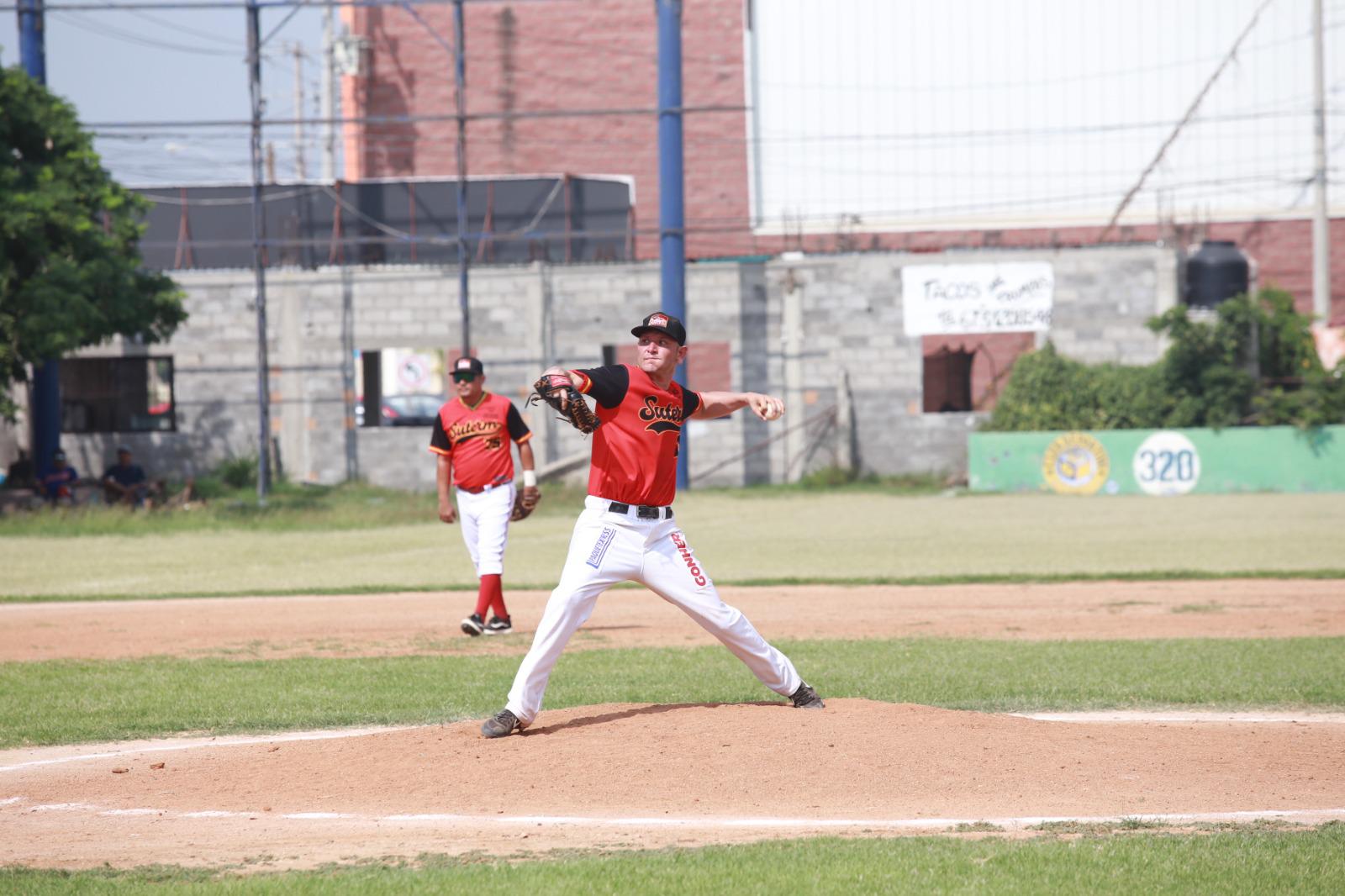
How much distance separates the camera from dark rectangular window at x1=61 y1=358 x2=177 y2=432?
33.7 m

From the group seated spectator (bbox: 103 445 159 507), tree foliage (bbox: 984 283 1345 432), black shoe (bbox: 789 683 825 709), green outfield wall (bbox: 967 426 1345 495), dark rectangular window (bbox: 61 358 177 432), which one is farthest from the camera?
dark rectangular window (bbox: 61 358 177 432)

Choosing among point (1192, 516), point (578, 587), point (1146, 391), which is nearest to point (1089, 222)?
point (1146, 391)

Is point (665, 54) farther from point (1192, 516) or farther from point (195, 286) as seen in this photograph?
point (1192, 516)

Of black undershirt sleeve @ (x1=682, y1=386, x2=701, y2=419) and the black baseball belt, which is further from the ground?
black undershirt sleeve @ (x1=682, y1=386, x2=701, y2=419)

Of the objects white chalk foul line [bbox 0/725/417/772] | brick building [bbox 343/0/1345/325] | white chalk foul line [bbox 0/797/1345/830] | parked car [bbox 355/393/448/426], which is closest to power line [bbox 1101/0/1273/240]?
brick building [bbox 343/0/1345/325]

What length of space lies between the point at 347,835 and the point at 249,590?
1135 centimetres

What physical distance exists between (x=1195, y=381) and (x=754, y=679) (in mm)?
22587

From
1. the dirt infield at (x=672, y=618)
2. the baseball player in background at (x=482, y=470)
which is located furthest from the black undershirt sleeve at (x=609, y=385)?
the dirt infield at (x=672, y=618)

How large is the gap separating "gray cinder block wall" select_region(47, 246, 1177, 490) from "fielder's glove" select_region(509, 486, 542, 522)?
2126 centimetres

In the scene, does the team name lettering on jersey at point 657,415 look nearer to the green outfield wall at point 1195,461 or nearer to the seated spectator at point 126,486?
the seated spectator at point 126,486

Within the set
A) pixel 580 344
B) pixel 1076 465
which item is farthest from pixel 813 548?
pixel 580 344

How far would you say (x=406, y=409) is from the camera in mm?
33688

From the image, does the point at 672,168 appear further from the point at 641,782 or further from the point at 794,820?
the point at 794,820

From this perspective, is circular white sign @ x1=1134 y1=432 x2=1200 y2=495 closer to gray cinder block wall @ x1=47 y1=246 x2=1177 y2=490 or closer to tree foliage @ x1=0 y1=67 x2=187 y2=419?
gray cinder block wall @ x1=47 y1=246 x2=1177 y2=490
